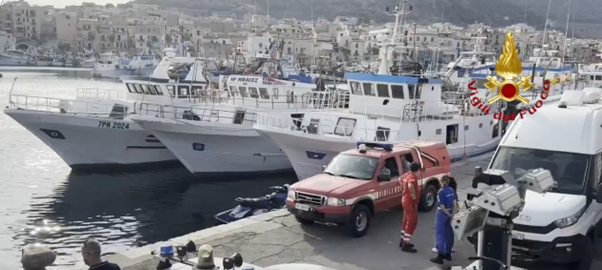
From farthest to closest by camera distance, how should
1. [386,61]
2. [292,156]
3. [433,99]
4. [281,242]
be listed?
[386,61]
[433,99]
[292,156]
[281,242]

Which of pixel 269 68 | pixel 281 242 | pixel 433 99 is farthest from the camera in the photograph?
pixel 269 68

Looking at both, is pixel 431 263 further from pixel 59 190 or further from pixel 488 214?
pixel 59 190

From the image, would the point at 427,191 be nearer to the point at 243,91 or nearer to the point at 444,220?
the point at 444,220

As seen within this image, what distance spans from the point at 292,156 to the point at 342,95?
7222 millimetres

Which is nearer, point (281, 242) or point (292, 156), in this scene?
point (281, 242)

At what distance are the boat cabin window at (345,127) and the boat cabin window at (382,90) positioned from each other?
1.50m

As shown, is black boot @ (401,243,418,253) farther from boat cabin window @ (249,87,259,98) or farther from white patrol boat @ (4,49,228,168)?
boat cabin window @ (249,87,259,98)

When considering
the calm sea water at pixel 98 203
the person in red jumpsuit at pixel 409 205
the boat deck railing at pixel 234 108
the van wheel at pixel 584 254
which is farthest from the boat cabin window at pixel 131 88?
the van wheel at pixel 584 254

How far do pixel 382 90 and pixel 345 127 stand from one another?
2038 mm

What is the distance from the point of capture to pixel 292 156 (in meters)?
20.0

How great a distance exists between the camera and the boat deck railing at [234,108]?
25750 mm

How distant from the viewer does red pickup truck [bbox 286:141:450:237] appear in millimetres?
9984

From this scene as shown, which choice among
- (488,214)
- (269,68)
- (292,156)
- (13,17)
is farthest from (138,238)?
(13,17)

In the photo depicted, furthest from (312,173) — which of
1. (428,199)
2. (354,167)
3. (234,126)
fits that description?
(354,167)
